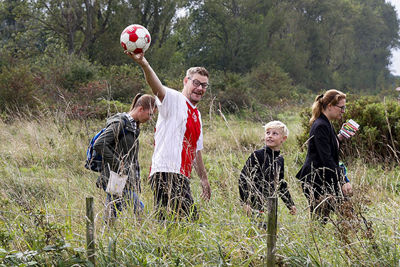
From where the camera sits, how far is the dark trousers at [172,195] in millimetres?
3783

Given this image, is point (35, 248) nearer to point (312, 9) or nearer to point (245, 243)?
point (245, 243)

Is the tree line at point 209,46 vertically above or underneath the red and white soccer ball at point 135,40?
above

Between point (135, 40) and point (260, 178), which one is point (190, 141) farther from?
point (135, 40)

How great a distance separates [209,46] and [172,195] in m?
35.2

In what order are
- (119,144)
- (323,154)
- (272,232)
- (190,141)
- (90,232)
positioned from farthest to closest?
(323,154) < (119,144) < (190,141) < (90,232) < (272,232)

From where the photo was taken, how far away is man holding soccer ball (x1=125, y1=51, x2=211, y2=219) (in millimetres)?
3844

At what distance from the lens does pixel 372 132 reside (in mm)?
7871

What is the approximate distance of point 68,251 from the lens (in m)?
3.27

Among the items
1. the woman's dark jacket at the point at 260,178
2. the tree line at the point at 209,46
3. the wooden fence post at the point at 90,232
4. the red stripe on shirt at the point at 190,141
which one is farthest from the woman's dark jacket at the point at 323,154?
the tree line at the point at 209,46

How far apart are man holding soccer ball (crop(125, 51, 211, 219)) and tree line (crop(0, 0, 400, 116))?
9446mm

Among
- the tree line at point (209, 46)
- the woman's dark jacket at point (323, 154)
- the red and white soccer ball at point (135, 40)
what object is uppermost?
the tree line at point (209, 46)

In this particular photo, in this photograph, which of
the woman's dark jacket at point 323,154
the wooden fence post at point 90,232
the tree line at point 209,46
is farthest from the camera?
the tree line at point 209,46

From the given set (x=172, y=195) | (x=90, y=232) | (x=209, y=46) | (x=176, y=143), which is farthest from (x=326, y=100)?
(x=209, y=46)

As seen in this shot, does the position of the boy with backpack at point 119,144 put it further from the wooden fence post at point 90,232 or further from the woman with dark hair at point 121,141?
the wooden fence post at point 90,232
